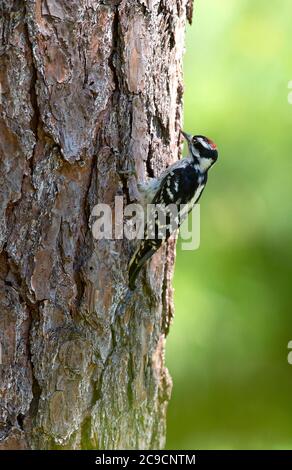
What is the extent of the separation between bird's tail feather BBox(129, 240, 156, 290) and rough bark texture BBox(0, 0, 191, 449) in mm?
27

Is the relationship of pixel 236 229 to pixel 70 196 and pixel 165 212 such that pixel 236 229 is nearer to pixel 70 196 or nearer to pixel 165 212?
pixel 165 212

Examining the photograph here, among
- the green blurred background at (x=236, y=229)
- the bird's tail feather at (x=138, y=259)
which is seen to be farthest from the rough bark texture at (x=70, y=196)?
the green blurred background at (x=236, y=229)

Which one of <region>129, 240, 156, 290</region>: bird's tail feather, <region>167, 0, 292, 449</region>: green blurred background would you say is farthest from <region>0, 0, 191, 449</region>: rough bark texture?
<region>167, 0, 292, 449</region>: green blurred background

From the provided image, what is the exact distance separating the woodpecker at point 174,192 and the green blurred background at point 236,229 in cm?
16

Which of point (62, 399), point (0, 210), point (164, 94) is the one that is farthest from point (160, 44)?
point (62, 399)

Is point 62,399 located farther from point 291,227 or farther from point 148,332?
point 291,227

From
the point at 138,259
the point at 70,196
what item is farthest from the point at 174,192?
the point at 70,196

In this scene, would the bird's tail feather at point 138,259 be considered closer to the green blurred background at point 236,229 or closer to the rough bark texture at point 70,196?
the rough bark texture at point 70,196

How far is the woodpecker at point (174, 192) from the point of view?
2320mm

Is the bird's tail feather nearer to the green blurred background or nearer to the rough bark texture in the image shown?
the rough bark texture

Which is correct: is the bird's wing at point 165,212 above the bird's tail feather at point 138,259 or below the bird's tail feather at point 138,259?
above

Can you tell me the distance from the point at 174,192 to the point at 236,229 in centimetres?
37

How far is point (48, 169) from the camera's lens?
210cm

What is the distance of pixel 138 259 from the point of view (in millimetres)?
2289
